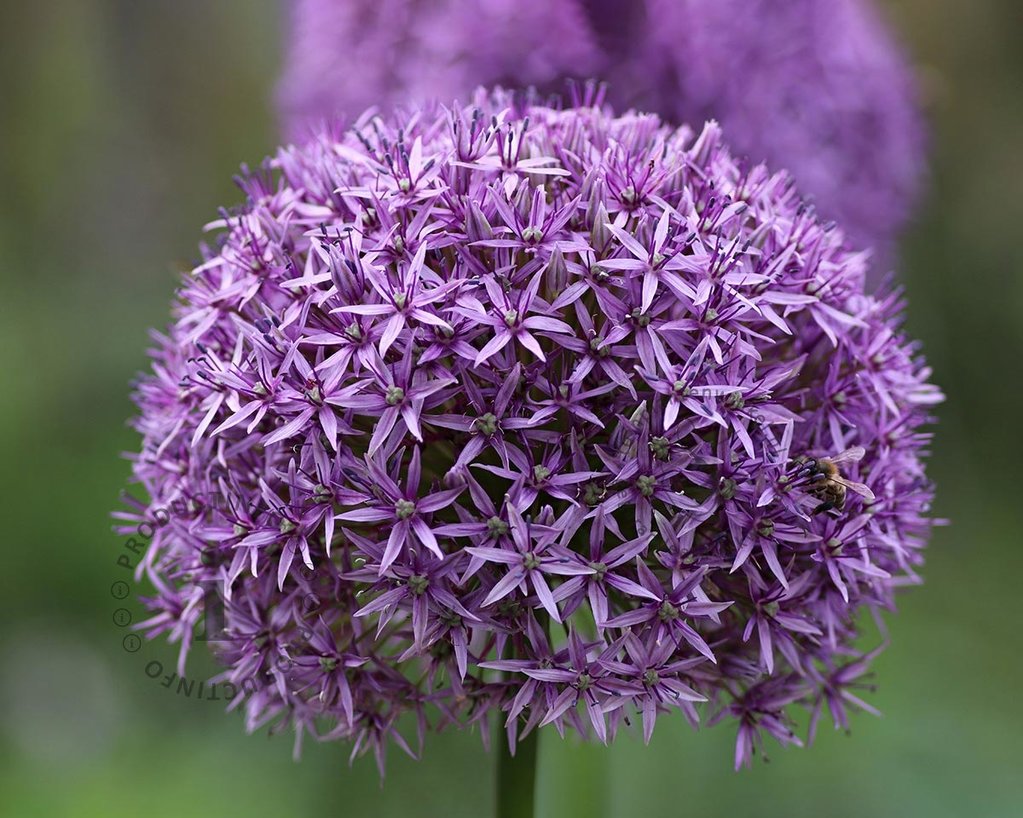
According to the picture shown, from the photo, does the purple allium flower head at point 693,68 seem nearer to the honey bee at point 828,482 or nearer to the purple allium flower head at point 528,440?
the purple allium flower head at point 528,440

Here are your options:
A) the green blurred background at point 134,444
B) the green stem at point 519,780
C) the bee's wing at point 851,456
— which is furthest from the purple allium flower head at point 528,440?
the green blurred background at point 134,444

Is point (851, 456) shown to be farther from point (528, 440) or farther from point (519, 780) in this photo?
point (519, 780)

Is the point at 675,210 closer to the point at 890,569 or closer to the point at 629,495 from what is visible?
the point at 629,495

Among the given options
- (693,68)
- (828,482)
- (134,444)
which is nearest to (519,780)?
(828,482)

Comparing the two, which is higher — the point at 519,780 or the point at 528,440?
the point at 528,440

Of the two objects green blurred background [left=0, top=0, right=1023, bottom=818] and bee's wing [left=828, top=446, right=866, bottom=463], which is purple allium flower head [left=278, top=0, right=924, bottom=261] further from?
bee's wing [left=828, top=446, right=866, bottom=463]
